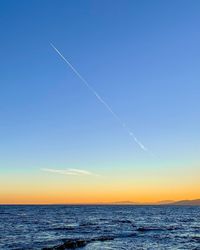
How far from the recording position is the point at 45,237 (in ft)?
158

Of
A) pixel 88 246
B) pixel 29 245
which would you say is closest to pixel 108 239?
pixel 88 246

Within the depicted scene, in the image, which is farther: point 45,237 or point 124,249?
point 45,237

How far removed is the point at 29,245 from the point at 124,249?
964cm

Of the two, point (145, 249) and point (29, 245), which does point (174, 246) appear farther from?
point (29, 245)

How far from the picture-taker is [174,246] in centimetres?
4094

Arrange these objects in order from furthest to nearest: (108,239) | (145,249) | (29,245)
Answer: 1. (108,239)
2. (29,245)
3. (145,249)

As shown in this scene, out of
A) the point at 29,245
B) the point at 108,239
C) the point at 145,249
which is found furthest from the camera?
the point at 108,239

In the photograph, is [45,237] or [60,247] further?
[45,237]

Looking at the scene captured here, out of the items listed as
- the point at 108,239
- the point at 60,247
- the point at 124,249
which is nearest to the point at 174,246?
the point at 124,249

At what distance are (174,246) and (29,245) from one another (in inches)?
576

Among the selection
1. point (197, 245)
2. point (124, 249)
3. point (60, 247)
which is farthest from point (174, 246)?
point (60, 247)

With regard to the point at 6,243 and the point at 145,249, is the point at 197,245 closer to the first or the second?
the point at 145,249

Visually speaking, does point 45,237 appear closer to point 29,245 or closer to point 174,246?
point 29,245

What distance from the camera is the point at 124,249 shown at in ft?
126
